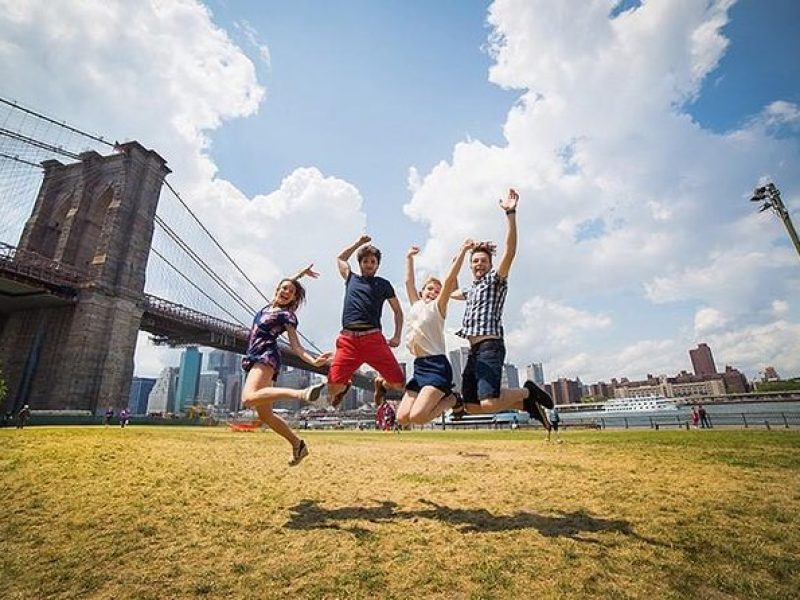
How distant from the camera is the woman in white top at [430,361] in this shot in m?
5.16

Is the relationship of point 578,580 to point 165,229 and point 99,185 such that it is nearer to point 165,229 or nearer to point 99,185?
point 99,185

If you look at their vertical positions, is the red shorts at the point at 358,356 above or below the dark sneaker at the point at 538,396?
above

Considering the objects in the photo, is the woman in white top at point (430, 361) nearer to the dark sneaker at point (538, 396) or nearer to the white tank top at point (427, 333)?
the white tank top at point (427, 333)

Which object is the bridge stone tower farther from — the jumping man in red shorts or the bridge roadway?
the jumping man in red shorts

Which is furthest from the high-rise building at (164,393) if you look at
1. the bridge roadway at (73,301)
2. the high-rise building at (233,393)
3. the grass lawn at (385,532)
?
the grass lawn at (385,532)

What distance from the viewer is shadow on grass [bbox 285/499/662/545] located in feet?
13.9

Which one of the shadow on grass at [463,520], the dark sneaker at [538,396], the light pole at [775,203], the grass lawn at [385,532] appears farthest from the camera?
the light pole at [775,203]

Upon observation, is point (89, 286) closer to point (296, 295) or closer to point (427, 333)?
A: point (296, 295)

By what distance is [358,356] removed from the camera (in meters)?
5.47

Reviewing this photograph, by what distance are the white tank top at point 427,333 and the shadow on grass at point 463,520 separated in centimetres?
188

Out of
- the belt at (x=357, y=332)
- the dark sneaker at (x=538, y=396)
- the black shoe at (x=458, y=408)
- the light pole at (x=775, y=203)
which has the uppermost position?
the light pole at (x=775, y=203)

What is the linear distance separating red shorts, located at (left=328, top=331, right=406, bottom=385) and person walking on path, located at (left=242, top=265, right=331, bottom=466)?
0.98ft

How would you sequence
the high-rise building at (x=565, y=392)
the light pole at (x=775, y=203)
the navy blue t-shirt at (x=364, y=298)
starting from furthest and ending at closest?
the high-rise building at (x=565, y=392), the light pole at (x=775, y=203), the navy blue t-shirt at (x=364, y=298)

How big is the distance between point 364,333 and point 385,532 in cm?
233
